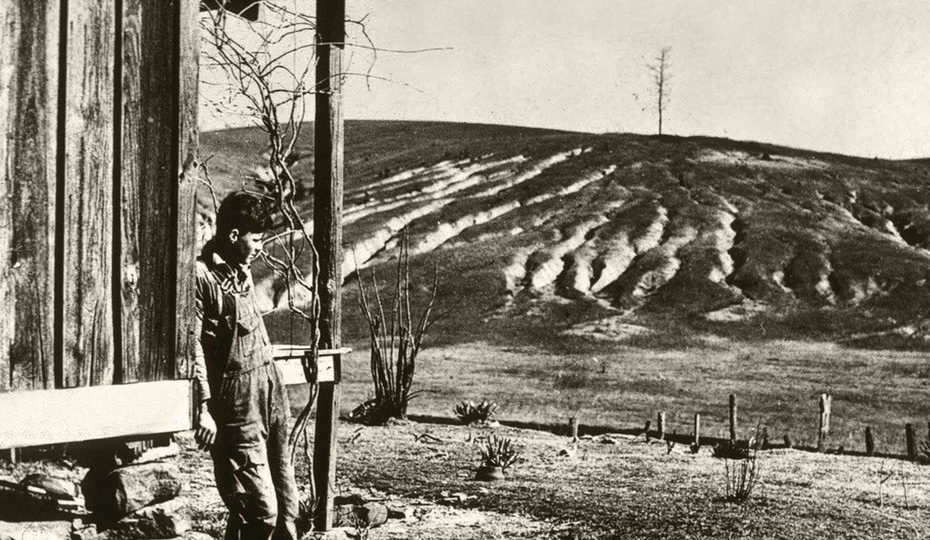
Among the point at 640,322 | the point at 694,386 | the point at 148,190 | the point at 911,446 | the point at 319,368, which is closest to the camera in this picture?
the point at 148,190

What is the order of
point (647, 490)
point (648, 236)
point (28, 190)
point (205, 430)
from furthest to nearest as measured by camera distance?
point (648, 236) → point (647, 490) → point (205, 430) → point (28, 190)

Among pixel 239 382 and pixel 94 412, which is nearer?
pixel 94 412

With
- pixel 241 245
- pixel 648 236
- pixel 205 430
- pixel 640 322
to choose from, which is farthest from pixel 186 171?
pixel 648 236

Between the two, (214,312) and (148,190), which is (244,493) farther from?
(148,190)

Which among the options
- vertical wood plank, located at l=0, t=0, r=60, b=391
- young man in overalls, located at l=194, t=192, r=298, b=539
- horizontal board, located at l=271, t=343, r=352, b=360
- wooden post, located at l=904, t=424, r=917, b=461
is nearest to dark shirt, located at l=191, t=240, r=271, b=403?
young man in overalls, located at l=194, t=192, r=298, b=539

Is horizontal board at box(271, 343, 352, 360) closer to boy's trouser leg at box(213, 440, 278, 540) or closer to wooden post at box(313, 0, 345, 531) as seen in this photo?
wooden post at box(313, 0, 345, 531)

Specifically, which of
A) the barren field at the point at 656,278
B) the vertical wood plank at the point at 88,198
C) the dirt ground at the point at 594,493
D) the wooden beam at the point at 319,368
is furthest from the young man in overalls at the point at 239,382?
the barren field at the point at 656,278

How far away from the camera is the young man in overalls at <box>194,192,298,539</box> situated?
4.06 m

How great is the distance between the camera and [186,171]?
3336 millimetres

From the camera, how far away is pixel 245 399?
410 centimetres

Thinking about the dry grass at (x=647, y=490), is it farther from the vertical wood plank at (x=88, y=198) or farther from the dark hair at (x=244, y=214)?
the vertical wood plank at (x=88, y=198)

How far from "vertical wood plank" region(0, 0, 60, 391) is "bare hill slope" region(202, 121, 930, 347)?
109 feet

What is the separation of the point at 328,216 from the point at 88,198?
2625 millimetres

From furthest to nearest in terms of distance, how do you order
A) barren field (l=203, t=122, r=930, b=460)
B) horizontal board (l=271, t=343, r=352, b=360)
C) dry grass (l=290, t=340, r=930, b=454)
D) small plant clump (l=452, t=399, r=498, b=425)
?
barren field (l=203, t=122, r=930, b=460), dry grass (l=290, t=340, r=930, b=454), small plant clump (l=452, t=399, r=498, b=425), horizontal board (l=271, t=343, r=352, b=360)
